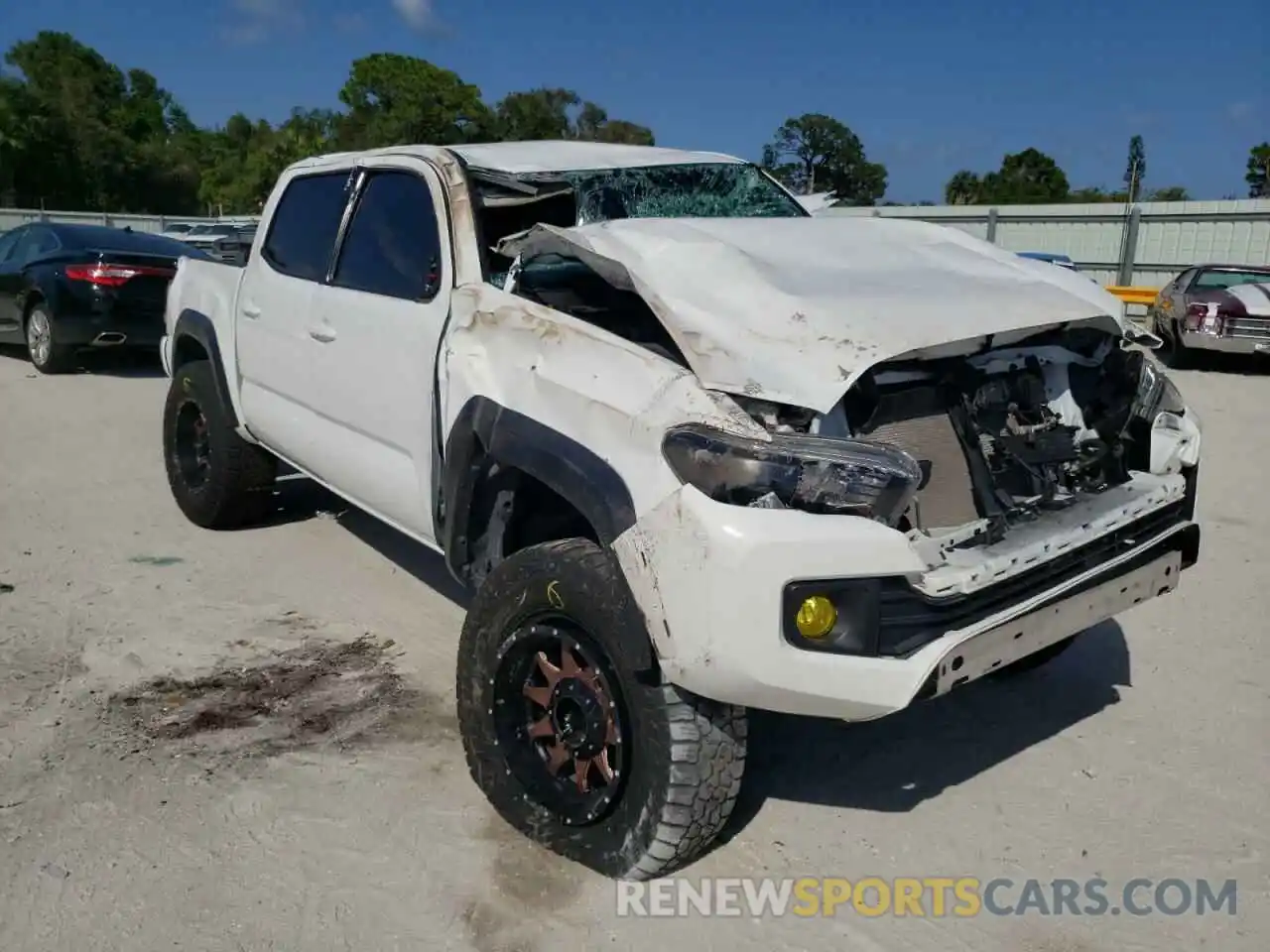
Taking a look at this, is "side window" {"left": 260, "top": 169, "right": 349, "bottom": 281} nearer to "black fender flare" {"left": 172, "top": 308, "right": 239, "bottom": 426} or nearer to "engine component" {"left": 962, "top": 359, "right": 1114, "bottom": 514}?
"black fender flare" {"left": 172, "top": 308, "right": 239, "bottom": 426}

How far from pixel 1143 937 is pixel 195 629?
3767 mm

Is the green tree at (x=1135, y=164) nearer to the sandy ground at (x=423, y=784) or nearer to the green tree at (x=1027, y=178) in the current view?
the green tree at (x=1027, y=178)

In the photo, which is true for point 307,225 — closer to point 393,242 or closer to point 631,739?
point 393,242

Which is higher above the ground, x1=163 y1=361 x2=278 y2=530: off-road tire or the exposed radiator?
the exposed radiator

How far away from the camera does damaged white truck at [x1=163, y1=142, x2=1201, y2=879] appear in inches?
101

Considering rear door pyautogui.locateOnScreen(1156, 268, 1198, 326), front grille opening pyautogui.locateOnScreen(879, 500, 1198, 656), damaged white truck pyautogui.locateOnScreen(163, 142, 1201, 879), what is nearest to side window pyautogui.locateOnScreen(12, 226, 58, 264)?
damaged white truck pyautogui.locateOnScreen(163, 142, 1201, 879)

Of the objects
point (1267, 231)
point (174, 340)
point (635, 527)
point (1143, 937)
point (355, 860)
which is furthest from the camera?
point (1267, 231)

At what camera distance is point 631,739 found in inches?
110

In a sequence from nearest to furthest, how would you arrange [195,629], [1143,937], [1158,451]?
[1143,937], [1158,451], [195,629]

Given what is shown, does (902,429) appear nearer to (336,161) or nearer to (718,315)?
(718,315)

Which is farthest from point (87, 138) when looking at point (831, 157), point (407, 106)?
point (831, 157)

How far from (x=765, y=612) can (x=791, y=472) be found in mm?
342

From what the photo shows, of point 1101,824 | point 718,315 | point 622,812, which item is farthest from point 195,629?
point 1101,824

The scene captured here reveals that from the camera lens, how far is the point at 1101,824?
3.30m
